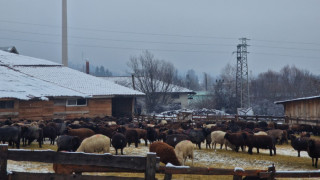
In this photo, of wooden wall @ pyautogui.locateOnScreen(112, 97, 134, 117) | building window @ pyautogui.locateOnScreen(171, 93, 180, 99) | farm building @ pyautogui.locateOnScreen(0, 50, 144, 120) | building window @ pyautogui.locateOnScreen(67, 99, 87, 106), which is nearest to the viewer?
farm building @ pyautogui.locateOnScreen(0, 50, 144, 120)

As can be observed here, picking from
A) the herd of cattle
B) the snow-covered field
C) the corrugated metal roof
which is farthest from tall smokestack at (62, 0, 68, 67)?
the snow-covered field

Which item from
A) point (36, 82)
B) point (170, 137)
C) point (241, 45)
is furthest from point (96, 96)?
point (241, 45)

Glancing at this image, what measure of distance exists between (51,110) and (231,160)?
25190 mm

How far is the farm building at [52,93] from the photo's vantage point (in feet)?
124

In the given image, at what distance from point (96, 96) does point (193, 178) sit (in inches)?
1310

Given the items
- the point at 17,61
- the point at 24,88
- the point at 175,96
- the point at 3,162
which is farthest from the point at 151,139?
the point at 175,96

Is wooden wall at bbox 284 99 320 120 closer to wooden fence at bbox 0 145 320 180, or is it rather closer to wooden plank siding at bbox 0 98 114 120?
wooden plank siding at bbox 0 98 114 120

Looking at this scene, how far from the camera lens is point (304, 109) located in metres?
39.3

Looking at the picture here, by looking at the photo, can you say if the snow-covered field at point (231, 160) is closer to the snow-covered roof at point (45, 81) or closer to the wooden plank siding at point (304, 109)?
the wooden plank siding at point (304, 109)

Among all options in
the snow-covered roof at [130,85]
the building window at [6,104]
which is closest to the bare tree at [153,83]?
the snow-covered roof at [130,85]

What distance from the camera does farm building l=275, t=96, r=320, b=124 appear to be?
37531 mm

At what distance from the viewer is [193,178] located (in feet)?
45.5

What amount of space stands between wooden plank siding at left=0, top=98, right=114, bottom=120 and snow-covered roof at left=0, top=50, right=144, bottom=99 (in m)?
0.92

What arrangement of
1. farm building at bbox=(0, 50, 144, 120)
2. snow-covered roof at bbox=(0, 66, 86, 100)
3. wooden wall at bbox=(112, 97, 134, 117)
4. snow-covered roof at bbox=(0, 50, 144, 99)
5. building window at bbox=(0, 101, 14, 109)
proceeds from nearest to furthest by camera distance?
building window at bbox=(0, 101, 14, 109) < snow-covered roof at bbox=(0, 66, 86, 100) < farm building at bbox=(0, 50, 144, 120) < snow-covered roof at bbox=(0, 50, 144, 99) < wooden wall at bbox=(112, 97, 134, 117)
